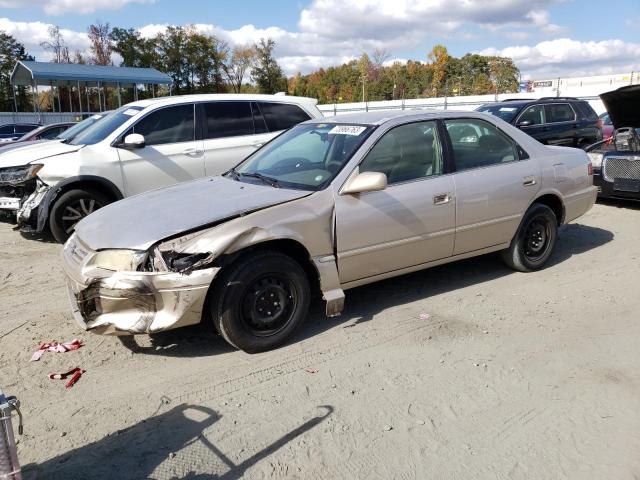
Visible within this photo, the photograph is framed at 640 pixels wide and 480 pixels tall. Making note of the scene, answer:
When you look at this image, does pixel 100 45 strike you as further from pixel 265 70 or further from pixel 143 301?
pixel 143 301

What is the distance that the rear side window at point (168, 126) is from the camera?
24.5 ft

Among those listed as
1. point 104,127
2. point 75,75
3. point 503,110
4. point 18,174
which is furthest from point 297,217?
point 75,75

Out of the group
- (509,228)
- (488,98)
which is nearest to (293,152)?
(509,228)

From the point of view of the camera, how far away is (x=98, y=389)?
359 cm

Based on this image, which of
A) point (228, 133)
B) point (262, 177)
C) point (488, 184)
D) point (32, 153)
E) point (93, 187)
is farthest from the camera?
point (228, 133)

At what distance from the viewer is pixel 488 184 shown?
17.0 feet

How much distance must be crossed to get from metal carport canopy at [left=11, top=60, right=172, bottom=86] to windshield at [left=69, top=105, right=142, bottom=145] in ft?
72.7

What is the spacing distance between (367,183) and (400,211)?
51 centimetres

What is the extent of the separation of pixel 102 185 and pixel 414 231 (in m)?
4.40

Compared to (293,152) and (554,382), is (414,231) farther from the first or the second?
(554,382)

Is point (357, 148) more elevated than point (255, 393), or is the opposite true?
point (357, 148)

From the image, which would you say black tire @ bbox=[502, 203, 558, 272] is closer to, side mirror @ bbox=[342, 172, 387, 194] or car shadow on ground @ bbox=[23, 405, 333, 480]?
side mirror @ bbox=[342, 172, 387, 194]

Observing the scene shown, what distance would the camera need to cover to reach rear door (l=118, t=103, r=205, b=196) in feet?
24.0

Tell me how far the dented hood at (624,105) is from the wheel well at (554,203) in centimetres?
347
